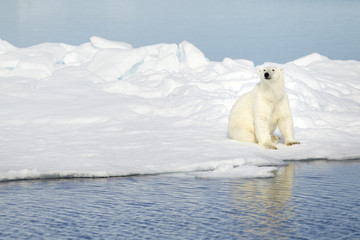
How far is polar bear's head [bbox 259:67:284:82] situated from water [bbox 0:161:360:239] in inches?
97.4

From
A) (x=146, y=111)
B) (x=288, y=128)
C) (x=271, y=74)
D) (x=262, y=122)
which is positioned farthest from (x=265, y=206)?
(x=146, y=111)

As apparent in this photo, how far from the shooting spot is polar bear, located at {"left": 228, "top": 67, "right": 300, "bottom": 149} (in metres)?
10.5

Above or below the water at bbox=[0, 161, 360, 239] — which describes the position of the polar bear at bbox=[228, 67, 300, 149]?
above

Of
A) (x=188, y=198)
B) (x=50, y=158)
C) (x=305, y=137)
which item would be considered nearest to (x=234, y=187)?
(x=188, y=198)

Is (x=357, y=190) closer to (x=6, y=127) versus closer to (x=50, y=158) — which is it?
(x=50, y=158)

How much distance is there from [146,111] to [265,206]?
1059 centimetres

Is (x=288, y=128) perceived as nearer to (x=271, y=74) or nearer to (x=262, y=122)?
(x=262, y=122)

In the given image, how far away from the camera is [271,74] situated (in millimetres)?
10328

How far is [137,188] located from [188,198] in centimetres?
99

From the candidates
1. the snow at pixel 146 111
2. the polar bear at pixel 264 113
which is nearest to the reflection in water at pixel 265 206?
the snow at pixel 146 111

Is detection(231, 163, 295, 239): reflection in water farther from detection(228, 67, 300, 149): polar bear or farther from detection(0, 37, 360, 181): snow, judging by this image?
detection(228, 67, 300, 149): polar bear

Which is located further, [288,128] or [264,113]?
[288,128]

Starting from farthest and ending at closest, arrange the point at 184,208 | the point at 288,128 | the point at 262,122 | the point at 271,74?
1. the point at 288,128
2. the point at 262,122
3. the point at 271,74
4. the point at 184,208

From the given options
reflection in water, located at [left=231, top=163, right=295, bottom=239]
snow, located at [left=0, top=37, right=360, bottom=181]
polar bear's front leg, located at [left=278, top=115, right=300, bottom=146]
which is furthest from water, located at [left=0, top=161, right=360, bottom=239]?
polar bear's front leg, located at [left=278, top=115, right=300, bottom=146]
